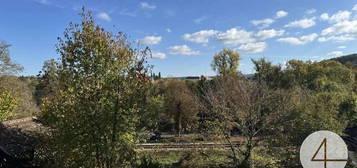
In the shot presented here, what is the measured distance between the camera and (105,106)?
268 inches

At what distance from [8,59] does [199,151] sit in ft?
78.1

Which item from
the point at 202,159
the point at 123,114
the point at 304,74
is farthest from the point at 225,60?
the point at 123,114

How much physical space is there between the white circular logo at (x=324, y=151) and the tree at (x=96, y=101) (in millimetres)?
5238

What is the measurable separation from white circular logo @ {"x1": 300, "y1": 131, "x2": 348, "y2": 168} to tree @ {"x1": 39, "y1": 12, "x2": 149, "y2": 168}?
5.24 meters

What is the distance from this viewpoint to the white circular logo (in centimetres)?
200

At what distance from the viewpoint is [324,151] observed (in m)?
2.02

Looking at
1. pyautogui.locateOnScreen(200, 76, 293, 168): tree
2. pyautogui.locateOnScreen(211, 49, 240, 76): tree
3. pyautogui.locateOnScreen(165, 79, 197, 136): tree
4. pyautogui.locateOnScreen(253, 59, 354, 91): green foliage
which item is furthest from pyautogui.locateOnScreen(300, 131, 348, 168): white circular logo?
pyautogui.locateOnScreen(211, 49, 240, 76): tree

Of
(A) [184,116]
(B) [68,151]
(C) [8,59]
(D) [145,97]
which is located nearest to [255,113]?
(D) [145,97]

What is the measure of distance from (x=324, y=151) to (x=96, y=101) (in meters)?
5.56

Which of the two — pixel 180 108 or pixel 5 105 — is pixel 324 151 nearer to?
pixel 5 105

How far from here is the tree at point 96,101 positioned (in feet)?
22.2

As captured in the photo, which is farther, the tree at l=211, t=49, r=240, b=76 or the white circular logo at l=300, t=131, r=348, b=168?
the tree at l=211, t=49, r=240, b=76

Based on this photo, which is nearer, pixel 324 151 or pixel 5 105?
pixel 324 151

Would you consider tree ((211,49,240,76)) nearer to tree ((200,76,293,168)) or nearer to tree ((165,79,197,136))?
tree ((165,79,197,136))
